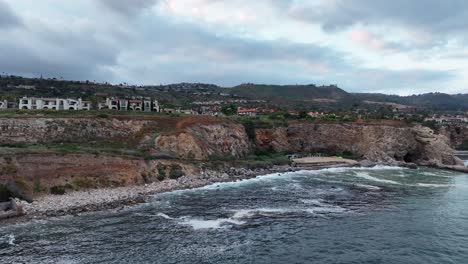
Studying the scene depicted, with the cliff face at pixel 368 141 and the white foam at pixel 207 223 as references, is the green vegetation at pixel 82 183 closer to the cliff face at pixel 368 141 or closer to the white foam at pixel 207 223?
the white foam at pixel 207 223

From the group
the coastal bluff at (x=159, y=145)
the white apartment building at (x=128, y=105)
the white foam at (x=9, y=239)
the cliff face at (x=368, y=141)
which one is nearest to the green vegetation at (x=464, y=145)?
the cliff face at (x=368, y=141)

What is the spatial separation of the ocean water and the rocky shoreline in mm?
1802

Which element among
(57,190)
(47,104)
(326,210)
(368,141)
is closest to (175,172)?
(57,190)

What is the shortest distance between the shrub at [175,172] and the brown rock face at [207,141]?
694 cm

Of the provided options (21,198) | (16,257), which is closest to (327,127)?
(21,198)

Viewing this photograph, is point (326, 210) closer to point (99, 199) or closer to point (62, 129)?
point (99, 199)

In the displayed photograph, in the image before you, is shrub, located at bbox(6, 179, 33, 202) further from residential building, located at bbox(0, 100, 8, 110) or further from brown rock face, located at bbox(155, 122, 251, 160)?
residential building, located at bbox(0, 100, 8, 110)

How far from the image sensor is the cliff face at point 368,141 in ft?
325

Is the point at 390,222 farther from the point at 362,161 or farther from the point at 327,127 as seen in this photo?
the point at 327,127

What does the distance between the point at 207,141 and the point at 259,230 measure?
43467 millimetres

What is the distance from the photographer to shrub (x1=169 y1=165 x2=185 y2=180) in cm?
6141

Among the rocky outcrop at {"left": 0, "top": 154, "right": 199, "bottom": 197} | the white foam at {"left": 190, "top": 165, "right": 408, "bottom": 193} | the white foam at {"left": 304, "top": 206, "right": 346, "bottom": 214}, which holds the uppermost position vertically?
the rocky outcrop at {"left": 0, "top": 154, "right": 199, "bottom": 197}

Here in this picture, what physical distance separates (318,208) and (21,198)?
100 feet

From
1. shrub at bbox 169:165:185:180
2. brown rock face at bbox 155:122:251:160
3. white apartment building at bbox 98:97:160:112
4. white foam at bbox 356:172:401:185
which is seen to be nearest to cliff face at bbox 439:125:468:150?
white foam at bbox 356:172:401:185
